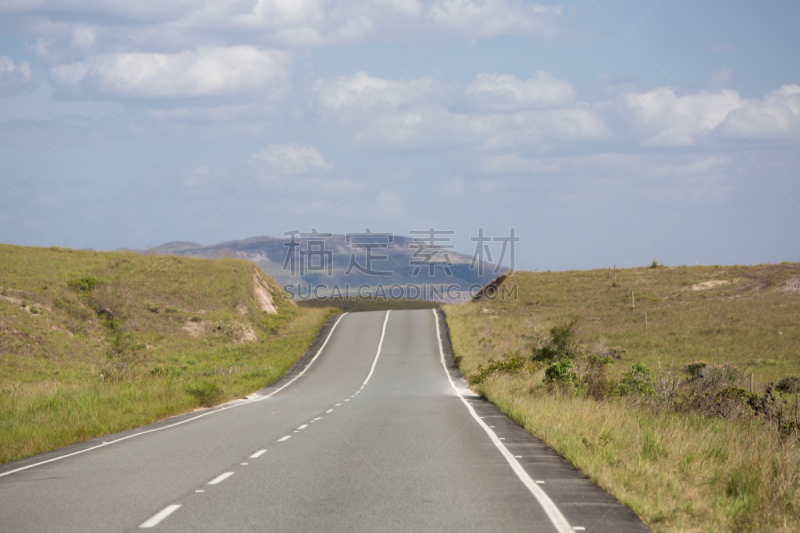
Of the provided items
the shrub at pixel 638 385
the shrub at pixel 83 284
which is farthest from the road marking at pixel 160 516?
the shrub at pixel 83 284

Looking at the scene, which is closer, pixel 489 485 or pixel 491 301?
pixel 489 485

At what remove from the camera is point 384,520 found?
649cm

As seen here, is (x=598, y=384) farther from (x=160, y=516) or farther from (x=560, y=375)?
(x=160, y=516)

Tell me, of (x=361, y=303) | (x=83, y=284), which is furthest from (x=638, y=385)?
(x=361, y=303)

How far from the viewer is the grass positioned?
7.06m

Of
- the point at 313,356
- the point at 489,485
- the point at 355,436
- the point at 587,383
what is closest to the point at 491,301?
the point at 313,356

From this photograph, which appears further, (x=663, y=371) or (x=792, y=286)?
(x=792, y=286)

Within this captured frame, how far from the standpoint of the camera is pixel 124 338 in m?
48.5

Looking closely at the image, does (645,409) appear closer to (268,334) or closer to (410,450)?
(410,450)

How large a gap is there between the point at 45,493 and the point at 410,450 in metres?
5.30

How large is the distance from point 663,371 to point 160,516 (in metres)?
29.0

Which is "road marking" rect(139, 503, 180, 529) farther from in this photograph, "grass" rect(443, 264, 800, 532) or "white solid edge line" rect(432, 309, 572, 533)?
"grass" rect(443, 264, 800, 532)

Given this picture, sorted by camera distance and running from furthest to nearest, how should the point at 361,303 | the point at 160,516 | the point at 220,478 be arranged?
1. the point at 361,303
2. the point at 220,478
3. the point at 160,516

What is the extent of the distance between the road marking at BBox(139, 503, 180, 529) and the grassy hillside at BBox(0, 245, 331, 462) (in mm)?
6527
